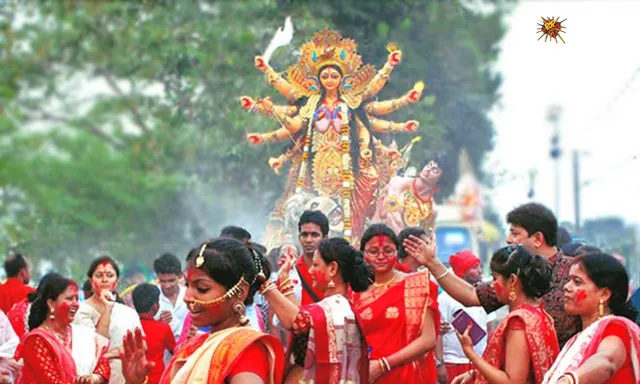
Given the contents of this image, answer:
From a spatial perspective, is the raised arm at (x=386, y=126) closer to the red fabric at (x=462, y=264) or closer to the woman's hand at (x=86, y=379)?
the red fabric at (x=462, y=264)

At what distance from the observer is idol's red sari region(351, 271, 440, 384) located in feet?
23.8

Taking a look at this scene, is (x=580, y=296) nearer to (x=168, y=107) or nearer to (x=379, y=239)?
(x=379, y=239)

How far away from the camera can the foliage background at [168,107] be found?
20.2 m

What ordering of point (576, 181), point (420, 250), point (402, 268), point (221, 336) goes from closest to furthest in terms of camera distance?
point (221, 336), point (420, 250), point (402, 268), point (576, 181)

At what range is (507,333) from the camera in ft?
20.6

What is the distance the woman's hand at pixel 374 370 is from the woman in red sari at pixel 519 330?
2.22 feet

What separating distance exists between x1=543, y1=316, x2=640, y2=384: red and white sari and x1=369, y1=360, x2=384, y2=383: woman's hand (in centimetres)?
165

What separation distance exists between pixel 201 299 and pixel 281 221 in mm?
7232

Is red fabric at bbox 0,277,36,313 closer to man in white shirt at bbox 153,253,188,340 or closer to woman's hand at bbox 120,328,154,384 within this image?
man in white shirt at bbox 153,253,188,340

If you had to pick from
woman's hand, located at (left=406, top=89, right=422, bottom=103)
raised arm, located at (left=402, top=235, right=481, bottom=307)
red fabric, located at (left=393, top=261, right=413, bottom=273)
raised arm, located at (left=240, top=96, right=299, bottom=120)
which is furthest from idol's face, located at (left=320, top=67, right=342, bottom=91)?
raised arm, located at (left=402, top=235, right=481, bottom=307)

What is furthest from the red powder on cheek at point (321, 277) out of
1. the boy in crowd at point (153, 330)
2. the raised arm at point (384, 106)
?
the raised arm at point (384, 106)

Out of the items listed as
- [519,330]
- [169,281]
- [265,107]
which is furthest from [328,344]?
[265,107]

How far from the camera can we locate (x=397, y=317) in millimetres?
7281

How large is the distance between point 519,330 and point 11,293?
505cm
